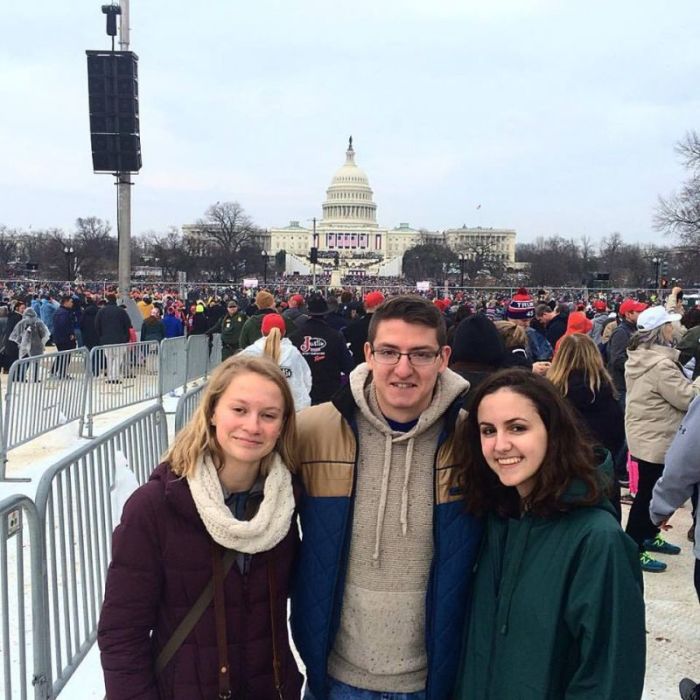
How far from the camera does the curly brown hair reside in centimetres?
182

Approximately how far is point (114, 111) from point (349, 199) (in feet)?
416

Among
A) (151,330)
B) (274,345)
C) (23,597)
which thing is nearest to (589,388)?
(274,345)

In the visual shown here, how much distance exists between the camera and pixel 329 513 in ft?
6.69

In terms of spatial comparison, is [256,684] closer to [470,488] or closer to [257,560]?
[257,560]

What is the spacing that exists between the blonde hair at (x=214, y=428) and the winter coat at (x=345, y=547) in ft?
0.22

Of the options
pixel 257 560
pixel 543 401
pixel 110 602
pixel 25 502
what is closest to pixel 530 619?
pixel 543 401

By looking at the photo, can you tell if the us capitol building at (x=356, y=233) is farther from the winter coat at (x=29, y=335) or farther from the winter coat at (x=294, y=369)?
the winter coat at (x=294, y=369)

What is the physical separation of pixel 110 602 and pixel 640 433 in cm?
438

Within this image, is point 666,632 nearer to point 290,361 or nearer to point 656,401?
point 656,401

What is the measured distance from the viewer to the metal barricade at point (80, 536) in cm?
305

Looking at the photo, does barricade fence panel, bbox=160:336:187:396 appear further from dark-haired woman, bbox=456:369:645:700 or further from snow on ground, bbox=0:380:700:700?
dark-haired woman, bbox=456:369:645:700

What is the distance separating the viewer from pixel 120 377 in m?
10.6

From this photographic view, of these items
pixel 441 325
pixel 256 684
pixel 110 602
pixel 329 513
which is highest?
pixel 441 325

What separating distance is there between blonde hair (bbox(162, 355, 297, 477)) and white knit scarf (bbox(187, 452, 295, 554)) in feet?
0.14
